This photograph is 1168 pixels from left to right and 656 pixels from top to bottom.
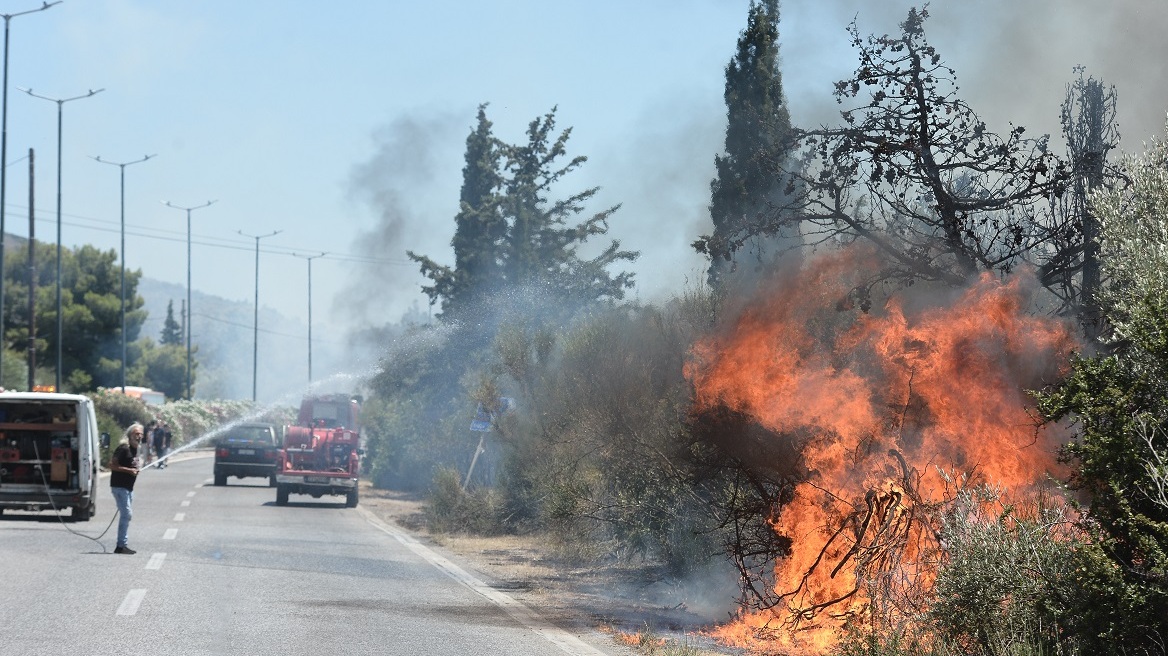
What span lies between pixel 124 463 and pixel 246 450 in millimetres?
20586

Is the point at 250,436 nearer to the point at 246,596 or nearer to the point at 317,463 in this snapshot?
the point at 317,463

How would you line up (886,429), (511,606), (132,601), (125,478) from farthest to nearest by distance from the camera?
(125,478) → (511,606) → (132,601) → (886,429)

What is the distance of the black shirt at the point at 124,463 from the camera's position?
18125 millimetres

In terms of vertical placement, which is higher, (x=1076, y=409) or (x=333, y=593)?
(x=1076, y=409)

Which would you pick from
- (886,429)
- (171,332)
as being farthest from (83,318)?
(171,332)

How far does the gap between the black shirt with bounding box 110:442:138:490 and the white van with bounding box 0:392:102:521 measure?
16.6ft

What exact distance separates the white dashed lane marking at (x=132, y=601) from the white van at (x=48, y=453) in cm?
1020

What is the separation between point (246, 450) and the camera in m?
38.7

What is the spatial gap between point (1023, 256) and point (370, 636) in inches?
270

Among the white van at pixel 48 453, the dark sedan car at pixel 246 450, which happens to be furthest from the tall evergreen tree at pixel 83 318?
the white van at pixel 48 453

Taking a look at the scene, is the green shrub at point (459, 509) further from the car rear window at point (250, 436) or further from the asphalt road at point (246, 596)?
the car rear window at point (250, 436)

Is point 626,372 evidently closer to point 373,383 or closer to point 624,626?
point 624,626

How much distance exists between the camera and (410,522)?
28.5 m

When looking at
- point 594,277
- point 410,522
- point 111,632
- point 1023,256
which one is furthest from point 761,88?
point 594,277
